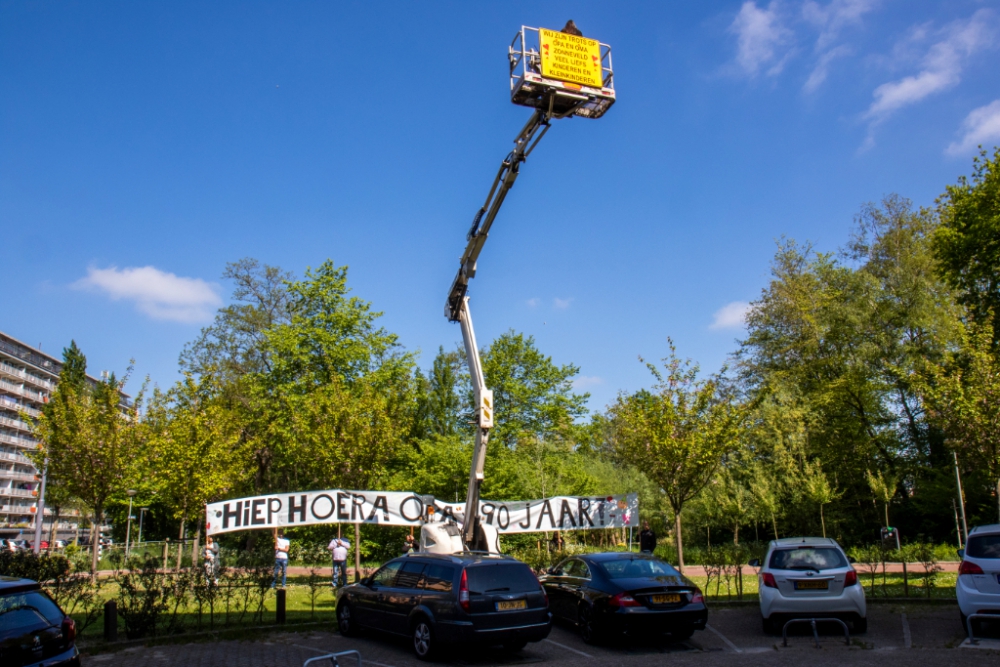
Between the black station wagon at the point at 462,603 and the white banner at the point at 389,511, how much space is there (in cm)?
952

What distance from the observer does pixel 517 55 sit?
12.4m

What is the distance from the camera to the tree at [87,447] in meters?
24.4

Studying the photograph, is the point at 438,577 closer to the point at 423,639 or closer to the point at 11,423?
the point at 423,639

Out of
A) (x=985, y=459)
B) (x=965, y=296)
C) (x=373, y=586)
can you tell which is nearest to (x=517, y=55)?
(x=373, y=586)

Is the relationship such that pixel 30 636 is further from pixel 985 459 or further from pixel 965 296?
pixel 965 296

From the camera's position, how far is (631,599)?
36.8 feet

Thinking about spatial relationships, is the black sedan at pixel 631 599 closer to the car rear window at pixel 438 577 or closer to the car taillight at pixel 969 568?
the car rear window at pixel 438 577

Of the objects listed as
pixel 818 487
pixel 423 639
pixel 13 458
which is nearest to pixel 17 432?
pixel 13 458

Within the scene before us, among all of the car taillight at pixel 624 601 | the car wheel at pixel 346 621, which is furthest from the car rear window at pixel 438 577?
the car taillight at pixel 624 601

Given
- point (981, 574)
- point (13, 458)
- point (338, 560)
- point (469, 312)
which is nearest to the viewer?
point (981, 574)

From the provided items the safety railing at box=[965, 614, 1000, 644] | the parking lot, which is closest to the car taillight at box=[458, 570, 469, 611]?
the parking lot

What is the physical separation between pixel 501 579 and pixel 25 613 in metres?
5.74

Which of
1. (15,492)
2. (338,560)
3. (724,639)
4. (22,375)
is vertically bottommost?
(724,639)

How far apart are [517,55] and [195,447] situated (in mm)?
20309
